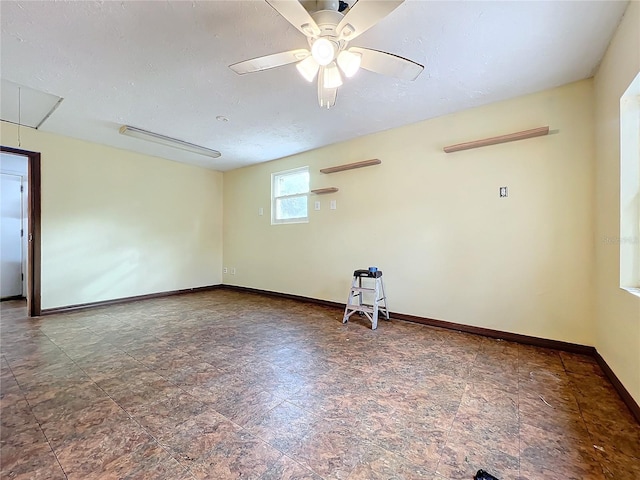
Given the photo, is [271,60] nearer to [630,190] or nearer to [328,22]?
[328,22]

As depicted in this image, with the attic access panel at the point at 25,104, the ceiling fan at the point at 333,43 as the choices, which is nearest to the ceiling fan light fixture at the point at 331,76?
the ceiling fan at the point at 333,43

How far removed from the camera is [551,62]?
2193 millimetres

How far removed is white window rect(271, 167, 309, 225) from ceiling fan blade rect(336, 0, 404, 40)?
2.97 m

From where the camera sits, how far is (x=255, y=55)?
214 cm

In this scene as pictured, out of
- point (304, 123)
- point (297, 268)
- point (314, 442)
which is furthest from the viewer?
point (297, 268)

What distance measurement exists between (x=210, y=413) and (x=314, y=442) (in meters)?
0.67

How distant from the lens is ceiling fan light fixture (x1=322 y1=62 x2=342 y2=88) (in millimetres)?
1920

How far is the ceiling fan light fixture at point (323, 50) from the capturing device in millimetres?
1654

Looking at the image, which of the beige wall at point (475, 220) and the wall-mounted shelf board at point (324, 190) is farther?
the wall-mounted shelf board at point (324, 190)

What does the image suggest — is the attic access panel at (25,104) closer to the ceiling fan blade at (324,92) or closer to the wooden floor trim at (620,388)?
the ceiling fan blade at (324,92)

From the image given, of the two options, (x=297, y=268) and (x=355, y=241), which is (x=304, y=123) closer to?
(x=355, y=241)

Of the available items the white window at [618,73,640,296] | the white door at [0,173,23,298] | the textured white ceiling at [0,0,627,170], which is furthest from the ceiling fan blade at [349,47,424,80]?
the white door at [0,173,23,298]

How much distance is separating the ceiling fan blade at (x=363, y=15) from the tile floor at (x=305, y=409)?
2227 mm

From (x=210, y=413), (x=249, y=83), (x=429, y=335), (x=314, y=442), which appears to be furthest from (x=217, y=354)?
(x=249, y=83)
